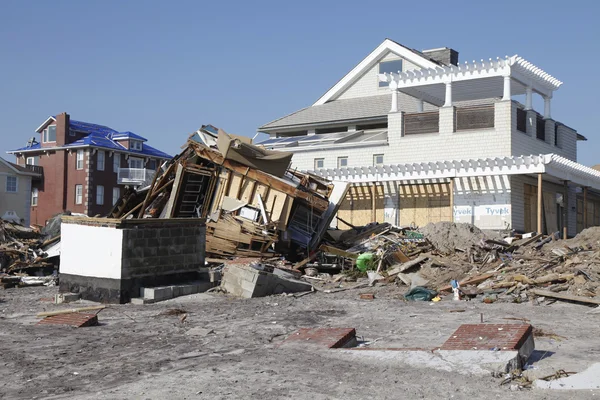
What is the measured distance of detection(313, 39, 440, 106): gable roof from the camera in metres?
36.3

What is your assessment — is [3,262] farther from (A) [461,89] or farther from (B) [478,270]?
(A) [461,89]

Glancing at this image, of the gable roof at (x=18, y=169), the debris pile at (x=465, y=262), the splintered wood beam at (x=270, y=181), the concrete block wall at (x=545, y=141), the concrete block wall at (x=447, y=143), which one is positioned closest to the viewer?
the debris pile at (x=465, y=262)

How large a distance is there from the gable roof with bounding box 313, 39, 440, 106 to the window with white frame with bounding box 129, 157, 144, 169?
1123 inches

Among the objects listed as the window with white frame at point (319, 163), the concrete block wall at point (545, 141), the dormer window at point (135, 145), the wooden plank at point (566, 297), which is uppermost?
the dormer window at point (135, 145)

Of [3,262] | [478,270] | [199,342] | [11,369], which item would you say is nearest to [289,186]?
[478,270]

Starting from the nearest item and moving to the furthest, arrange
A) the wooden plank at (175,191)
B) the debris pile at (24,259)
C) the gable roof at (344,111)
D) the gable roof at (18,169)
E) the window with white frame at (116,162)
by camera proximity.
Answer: the debris pile at (24,259)
the wooden plank at (175,191)
the gable roof at (344,111)
the gable roof at (18,169)
the window with white frame at (116,162)

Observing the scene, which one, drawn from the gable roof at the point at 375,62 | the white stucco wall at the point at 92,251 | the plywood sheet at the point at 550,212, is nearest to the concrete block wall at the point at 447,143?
the plywood sheet at the point at 550,212

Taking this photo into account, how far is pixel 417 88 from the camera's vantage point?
31.1 meters

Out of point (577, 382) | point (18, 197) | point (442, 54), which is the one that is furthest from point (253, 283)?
point (18, 197)

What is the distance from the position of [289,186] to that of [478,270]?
232 inches

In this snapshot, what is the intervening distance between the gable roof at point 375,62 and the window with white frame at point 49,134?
32146mm

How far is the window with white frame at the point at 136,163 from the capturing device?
63.5 m

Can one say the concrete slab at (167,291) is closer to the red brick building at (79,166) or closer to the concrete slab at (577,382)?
the concrete slab at (577,382)

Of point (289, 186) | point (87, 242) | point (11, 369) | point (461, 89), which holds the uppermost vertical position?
point (461, 89)
